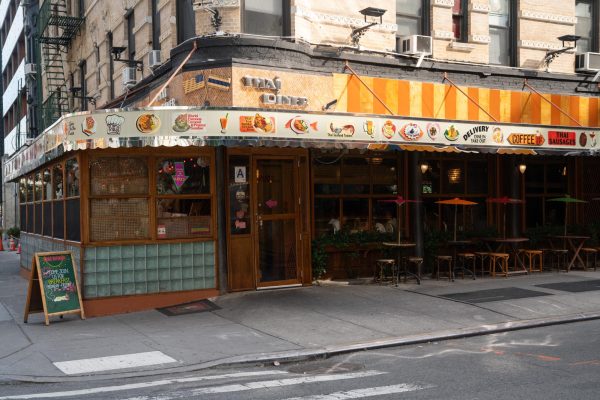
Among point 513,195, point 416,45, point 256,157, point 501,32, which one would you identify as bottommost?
point 513,195

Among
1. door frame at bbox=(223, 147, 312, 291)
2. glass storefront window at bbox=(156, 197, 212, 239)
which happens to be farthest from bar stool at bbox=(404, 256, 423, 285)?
glass storefront window at bbox=(156, 197, 212, 239)

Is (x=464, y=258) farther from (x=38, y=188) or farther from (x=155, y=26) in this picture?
(x=38, y=188)

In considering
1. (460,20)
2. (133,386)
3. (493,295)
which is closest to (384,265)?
(493,295)

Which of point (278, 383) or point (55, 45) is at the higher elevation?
point (55, 45)

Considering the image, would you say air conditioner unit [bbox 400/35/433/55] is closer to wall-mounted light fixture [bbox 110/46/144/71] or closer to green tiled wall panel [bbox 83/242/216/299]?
green tiled wall panel [bbox 83/242/216/299]

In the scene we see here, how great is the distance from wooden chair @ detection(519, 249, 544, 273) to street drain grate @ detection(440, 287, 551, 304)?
252 cm

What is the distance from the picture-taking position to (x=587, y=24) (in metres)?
17.4

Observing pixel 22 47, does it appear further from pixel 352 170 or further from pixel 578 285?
pixel 578 285

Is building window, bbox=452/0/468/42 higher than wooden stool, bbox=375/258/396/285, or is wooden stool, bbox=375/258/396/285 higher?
building window, bbox=452/0/468/42

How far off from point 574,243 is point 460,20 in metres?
6.24

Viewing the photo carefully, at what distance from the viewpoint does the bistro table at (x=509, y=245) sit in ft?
49.4

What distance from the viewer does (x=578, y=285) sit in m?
13.9

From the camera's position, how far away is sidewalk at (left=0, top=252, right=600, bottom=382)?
8812 millimetres

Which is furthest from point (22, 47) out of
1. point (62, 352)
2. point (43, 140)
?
point (62, 352)
